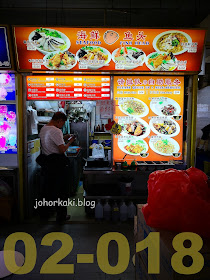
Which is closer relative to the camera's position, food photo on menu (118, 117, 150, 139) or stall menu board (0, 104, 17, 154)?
stall menu board (0, 104, 17, 154)

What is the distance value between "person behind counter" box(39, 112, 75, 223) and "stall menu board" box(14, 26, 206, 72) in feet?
3.81

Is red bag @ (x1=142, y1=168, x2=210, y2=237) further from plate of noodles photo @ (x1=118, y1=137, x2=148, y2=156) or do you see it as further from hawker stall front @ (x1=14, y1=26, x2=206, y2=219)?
plate of noodles photo @ (x1=118, y1=137, x2=148, y2=156)

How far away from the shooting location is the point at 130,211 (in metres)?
4.98

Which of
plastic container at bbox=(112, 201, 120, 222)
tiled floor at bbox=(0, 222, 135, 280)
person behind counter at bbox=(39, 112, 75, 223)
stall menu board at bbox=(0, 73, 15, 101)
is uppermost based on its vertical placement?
stall menu board at bbox=(0, 73, 15, 101)

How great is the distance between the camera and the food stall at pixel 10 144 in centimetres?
486

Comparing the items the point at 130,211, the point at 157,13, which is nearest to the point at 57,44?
the point at 130,211

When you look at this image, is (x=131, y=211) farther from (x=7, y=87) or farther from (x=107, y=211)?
(x=7, y=87)

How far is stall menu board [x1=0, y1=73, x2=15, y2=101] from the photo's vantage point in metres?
4.92

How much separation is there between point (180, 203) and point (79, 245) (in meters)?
2.99

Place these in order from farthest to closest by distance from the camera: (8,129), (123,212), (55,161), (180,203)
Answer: (8,129)
(123,212)
(55,161)
(180,203)

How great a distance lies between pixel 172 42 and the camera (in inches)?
183

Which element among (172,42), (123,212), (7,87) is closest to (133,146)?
(123,212)

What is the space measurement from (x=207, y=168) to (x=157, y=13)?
208 inches

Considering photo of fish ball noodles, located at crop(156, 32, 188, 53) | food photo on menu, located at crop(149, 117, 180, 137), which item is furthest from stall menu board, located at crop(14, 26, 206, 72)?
food photo on menu, located at crop(149, 117, 180, 137)
